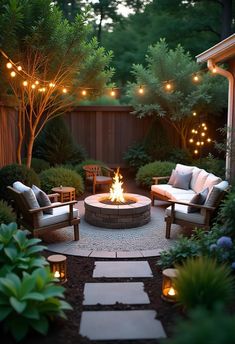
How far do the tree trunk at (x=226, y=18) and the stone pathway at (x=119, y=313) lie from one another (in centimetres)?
1013

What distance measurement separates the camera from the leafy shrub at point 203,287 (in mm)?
3043

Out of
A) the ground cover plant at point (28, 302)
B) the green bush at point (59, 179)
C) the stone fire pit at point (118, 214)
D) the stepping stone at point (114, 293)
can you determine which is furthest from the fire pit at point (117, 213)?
the ground cover plant at point (28, 302)

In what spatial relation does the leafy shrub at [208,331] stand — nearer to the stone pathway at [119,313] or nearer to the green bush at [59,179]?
the stone pathway at [119,313]

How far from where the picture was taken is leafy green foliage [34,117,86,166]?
10305 millimetres

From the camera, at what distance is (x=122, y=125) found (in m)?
11.8

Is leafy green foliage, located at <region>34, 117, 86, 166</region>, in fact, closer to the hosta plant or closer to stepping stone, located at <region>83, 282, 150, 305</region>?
stepping stone, located at <region>83, 282, 150, 305</region>

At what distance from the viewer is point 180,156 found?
1062cm

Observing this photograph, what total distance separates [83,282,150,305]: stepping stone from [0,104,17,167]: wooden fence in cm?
474

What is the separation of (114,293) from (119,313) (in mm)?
477

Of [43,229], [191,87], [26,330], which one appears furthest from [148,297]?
[191,87]

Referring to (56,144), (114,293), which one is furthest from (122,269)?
(56,144)

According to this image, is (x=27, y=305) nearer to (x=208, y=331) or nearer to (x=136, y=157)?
(x=208, y=331)

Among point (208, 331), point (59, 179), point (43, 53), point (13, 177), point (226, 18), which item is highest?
point (226, 18)

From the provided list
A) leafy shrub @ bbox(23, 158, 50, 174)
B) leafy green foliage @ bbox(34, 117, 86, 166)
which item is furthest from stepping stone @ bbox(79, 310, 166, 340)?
leafy green foliage @ bbox(34, 117, 86, 166)
